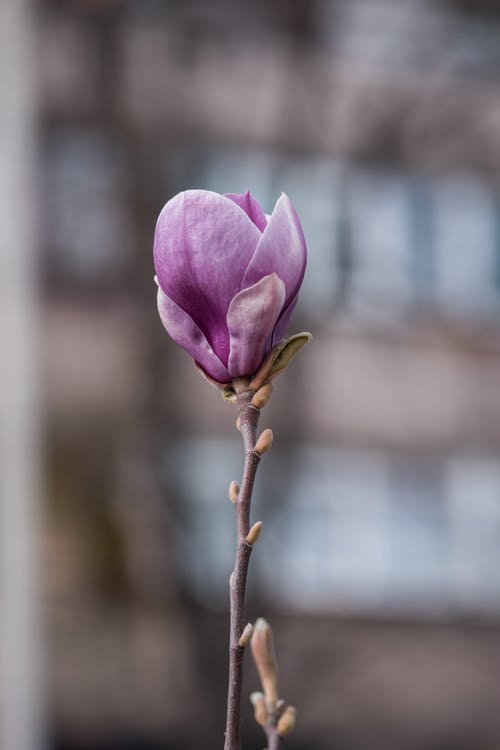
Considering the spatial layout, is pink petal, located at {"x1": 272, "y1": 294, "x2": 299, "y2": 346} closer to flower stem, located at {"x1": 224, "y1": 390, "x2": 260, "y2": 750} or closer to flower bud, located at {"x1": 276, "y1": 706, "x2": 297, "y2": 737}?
flower stem, located at {"x1": 224, "y1": 390, "x2": 260, "y2": 750}

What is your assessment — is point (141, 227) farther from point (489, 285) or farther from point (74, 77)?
point (489, 285)

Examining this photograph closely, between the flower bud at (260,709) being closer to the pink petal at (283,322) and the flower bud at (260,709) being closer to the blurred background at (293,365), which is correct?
the pink petal at (283,322)

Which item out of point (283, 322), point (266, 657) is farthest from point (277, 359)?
point (266, 657)

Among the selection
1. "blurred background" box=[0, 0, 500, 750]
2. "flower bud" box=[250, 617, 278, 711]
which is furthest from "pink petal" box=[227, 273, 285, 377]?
"blurred background" box=[0, 0, 500, 750]

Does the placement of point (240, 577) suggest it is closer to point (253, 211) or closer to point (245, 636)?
point (245, 636)

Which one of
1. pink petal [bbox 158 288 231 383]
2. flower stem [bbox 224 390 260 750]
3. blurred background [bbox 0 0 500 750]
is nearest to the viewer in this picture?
flower stem [bbox 224 390 260 750]

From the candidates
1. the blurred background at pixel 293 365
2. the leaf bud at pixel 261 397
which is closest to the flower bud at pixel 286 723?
the leaf bud at pixel 261 397
